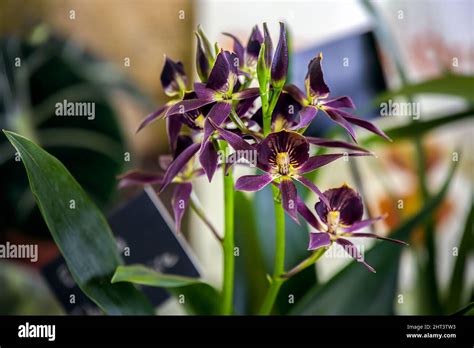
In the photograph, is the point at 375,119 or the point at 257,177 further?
the point at 375,119

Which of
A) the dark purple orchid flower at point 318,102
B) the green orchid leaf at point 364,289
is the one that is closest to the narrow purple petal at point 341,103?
the dark purple orchid flower at point 318,102

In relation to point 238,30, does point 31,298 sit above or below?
below

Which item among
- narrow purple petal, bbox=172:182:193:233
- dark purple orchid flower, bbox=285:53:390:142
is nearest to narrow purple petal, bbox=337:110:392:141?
dark purple orchid flower, bbox=285:53:390:142

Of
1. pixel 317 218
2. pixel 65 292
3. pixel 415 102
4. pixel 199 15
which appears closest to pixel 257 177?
pixel 317 218

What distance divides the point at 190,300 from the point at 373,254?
0.12 metres

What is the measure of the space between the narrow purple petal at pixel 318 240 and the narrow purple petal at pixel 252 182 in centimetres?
4

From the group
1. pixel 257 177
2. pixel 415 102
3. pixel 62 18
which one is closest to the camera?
pixel 257 177

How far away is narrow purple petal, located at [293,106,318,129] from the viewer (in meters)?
0.30

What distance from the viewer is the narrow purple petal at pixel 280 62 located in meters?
0.29

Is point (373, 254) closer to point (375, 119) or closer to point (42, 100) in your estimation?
point (375, 119)

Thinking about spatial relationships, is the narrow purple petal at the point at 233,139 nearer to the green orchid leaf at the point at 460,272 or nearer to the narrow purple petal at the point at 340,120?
the narrow purple petal at the point at 340,120

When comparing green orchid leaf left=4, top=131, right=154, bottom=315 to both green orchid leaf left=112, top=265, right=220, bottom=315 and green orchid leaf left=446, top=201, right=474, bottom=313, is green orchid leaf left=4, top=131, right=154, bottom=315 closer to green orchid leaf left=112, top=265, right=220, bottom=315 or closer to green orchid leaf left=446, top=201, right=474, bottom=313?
green orchid leaf left=112, top=265, right=220, bottom=315

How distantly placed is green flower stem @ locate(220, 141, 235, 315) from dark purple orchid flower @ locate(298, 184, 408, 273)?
5 cm
